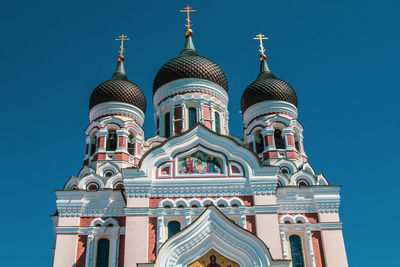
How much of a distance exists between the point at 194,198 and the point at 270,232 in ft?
7.79

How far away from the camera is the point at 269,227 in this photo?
42.1 ft

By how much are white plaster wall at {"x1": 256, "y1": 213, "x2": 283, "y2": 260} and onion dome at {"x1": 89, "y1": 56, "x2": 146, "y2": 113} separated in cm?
779

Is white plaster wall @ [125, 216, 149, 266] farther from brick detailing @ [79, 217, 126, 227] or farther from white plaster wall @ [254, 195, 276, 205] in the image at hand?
white plaster wall @ [254, 195, 276, 205]

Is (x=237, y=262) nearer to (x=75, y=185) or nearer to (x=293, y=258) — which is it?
(x=293, y=258)

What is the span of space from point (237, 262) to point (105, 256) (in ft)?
13.9

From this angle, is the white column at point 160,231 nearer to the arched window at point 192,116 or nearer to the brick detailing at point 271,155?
the arched window at point 192,116

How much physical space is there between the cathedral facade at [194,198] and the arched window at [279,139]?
42 mm

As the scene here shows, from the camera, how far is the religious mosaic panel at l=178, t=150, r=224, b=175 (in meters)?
13.8

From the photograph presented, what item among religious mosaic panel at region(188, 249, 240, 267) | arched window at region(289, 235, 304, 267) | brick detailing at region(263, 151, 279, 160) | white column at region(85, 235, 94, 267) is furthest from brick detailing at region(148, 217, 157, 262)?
brick detailing at region(263, 151, 279, 160)

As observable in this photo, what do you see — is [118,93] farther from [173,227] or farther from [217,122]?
[173,227]

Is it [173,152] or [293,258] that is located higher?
[173,152]

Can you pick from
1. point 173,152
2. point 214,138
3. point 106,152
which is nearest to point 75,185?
point 106,152

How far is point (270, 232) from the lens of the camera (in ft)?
41.8

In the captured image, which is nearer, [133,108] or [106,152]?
[106,152]
